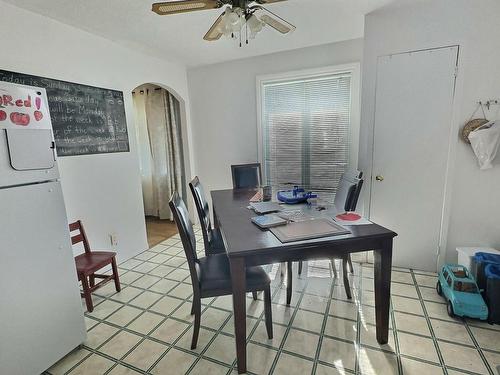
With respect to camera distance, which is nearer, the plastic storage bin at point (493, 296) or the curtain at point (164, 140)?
the plastic storage bin at point (493, 296)

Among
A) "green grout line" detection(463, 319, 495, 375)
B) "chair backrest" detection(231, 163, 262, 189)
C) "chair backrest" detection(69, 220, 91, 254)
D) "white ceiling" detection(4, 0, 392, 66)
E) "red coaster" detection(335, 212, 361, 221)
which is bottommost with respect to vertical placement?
"green grout line" detection(463, 319, 495, 375)

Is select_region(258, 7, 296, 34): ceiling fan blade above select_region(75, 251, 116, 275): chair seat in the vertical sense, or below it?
above

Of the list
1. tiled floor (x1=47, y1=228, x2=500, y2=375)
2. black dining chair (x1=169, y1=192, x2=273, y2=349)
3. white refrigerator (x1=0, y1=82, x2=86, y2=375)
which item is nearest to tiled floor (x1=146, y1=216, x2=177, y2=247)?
tiled floor (x1=47, y1=228, x2=500, y2=375)

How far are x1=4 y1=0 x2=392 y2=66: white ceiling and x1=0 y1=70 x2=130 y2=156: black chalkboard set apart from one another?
1.77 feet

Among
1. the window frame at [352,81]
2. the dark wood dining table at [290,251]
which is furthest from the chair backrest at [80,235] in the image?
the window frame at [352,81]

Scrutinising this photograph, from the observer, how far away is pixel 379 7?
2.22m

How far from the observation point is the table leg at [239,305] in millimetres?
1321

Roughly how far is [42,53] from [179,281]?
7.55ft

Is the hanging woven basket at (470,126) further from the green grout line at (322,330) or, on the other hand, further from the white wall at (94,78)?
the white wall at (94,78)

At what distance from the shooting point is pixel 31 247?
1.42 meters

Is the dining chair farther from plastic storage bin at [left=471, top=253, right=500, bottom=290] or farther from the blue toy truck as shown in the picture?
plastic storage bin at [left=471, top=253, right=500, bottom=290]

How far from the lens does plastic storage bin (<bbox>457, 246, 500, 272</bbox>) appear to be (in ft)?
6.93

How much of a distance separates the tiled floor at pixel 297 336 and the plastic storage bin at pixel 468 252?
12.3 inches

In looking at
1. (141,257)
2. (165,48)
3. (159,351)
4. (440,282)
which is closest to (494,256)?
(440,282)
